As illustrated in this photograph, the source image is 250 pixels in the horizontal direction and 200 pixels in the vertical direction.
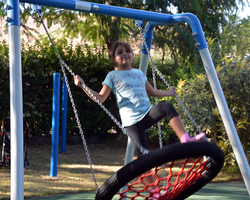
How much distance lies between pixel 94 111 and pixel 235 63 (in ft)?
12.1

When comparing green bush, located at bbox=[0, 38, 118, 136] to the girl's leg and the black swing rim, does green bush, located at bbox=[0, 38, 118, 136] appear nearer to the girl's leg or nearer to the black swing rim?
the girl's leg

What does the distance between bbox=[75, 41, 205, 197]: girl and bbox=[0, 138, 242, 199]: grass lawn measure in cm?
177

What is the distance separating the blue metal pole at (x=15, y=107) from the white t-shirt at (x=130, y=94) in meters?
0.81

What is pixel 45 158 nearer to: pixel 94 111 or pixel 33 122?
pixel 33 122

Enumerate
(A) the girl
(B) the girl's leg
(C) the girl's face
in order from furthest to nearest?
(C) the girl's face < (A) the girl < (B) the girl's leg

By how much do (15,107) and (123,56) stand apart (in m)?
1.06

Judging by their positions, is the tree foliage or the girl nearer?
the girl

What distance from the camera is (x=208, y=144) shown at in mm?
1758

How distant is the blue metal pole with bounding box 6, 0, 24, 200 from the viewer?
190cm

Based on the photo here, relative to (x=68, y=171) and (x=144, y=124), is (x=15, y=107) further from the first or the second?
(x=68, y=171)

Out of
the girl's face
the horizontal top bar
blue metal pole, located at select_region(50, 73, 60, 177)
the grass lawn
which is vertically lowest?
the grass lawn

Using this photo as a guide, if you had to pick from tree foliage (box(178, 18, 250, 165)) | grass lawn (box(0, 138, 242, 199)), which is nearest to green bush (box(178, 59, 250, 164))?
tree foliage (box(178, 18, 250, 165))

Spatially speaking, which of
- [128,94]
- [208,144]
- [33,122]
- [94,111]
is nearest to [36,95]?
[33,122]

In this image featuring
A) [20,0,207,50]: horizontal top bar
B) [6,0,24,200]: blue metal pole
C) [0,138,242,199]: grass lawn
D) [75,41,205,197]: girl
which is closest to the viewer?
[6,0,24,200]: blue metal pole
